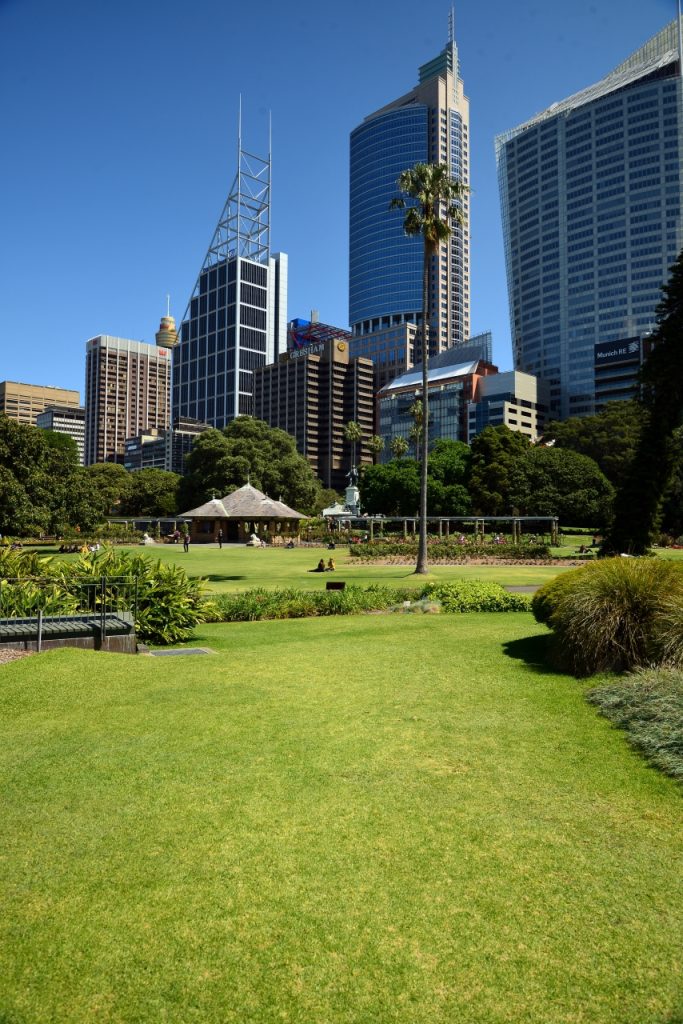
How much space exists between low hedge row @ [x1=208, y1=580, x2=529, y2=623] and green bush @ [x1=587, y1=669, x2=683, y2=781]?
10300 millimetres

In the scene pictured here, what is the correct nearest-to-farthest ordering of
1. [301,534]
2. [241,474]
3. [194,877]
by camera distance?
[194,877] < [301,534] < [241,474]

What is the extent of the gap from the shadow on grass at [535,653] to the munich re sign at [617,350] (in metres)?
174

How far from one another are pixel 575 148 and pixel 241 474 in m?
167

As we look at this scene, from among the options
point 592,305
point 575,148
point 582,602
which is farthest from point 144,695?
point 575,148

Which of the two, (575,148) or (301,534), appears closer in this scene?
(301,534)

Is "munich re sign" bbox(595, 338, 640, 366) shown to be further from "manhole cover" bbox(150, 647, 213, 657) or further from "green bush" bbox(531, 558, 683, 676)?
"manhole cover" bbox(150, 647, 213, 657)

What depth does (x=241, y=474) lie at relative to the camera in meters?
86.9

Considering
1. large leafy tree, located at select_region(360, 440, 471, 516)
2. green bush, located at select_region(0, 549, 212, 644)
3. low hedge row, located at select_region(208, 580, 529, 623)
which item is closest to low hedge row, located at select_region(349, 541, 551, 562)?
large leafy tree, located at select_region(360, 440, 471, 516)

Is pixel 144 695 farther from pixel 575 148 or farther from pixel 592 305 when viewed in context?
pixel 575 148

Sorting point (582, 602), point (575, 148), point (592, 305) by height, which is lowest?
point (582, 602)

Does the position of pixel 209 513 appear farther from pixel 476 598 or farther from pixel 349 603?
pixel 476 598

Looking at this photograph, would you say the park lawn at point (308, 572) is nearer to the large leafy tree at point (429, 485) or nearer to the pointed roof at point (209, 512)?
the pointed roof at point (209, 512)

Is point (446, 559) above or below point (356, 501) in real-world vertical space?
below

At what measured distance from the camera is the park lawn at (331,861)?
13.2ft
